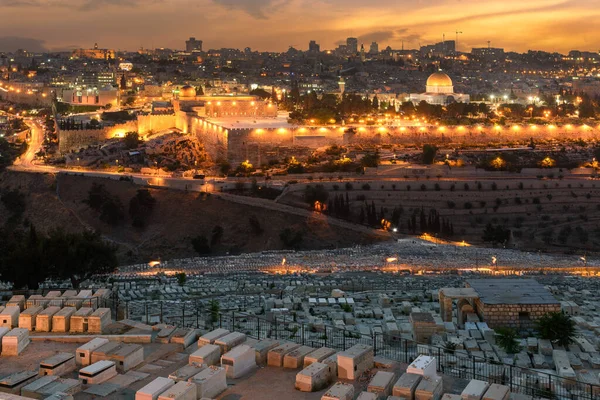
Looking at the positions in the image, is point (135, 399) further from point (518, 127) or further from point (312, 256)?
point (518, 127)

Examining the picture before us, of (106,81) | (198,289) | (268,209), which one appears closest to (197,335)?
(198,289)

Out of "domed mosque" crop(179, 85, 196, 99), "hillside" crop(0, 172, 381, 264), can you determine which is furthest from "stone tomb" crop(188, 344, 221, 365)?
"domed mosque" crop(179, 85, 196, 99)

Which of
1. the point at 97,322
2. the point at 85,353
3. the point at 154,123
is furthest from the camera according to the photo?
the point at 154,123

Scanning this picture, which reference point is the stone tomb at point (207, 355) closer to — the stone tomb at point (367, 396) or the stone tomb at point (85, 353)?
the stone tomb at point (85, 353)

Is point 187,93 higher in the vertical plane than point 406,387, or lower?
higher

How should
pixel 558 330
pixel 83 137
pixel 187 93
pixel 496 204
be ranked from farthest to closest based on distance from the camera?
pixel 187 93 → pixel 83 137 → pixel 496 204 → pixel 558 330

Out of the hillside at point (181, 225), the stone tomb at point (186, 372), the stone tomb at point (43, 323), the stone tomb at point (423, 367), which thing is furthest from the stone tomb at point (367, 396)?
the hillside at point (181, 225)

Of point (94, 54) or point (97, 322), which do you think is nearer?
point (97, 322)

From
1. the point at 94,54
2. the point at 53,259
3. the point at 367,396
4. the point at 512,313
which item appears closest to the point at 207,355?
the point at 367,396

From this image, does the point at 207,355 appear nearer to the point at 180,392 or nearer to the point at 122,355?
A: the point at 122,355
